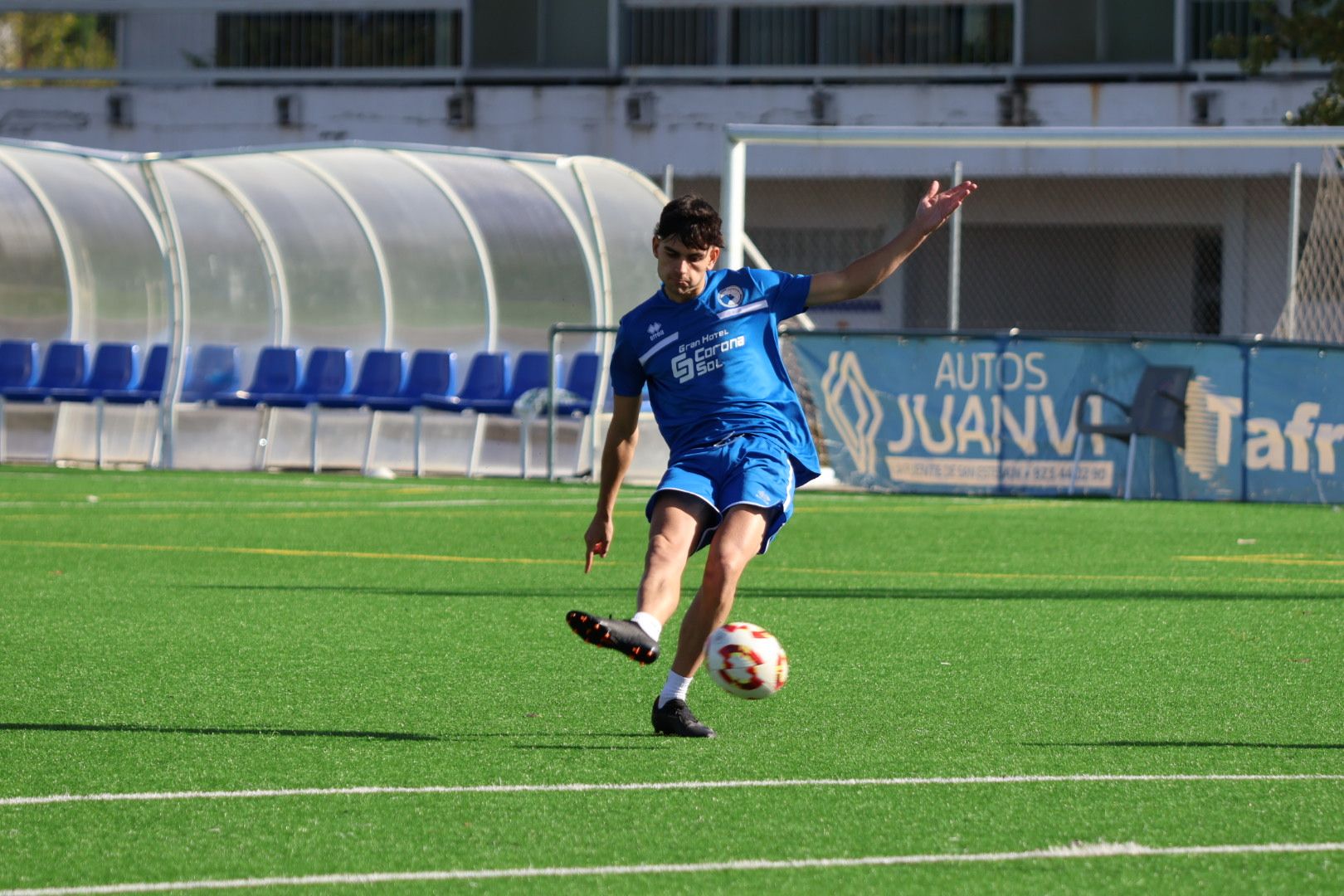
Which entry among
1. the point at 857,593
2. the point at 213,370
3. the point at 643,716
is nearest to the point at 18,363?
the point at 213,370

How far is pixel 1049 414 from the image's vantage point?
60.7 feet

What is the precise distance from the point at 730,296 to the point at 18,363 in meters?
18.6

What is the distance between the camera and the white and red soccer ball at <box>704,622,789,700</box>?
622 cm

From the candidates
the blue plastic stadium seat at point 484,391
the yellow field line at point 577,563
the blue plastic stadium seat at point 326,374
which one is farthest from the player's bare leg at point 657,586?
the blue plastic stadium seat at point 326,374

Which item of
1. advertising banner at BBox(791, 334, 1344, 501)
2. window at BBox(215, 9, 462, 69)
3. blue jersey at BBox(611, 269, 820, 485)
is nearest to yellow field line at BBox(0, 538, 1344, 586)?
blue jersey at BBox(611, 269, 820, 485)

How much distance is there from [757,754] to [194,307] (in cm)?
1891

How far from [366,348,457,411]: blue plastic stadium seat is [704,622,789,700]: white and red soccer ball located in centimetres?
1562

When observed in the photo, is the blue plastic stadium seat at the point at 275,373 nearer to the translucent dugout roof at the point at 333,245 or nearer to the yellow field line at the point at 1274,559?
the translucent dugout roof at the point at 333,245

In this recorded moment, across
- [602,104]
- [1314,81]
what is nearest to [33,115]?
[602,104]

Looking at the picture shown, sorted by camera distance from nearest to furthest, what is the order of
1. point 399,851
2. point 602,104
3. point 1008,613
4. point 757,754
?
1. point 399,851
2. point 757,754
3. point 1008,613
4. point 602,104

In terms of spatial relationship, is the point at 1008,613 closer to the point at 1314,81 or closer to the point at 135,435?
the point at 135,435

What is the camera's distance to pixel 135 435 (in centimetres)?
2280

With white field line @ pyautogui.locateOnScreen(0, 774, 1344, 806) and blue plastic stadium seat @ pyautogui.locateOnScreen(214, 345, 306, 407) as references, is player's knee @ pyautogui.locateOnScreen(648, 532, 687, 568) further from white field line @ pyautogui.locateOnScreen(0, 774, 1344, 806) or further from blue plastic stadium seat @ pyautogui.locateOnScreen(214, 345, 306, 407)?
blue plastic stadium seat @ pyautogui.locateOnScreen(214, 345, 306, 407)

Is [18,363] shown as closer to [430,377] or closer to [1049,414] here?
[430,377]
